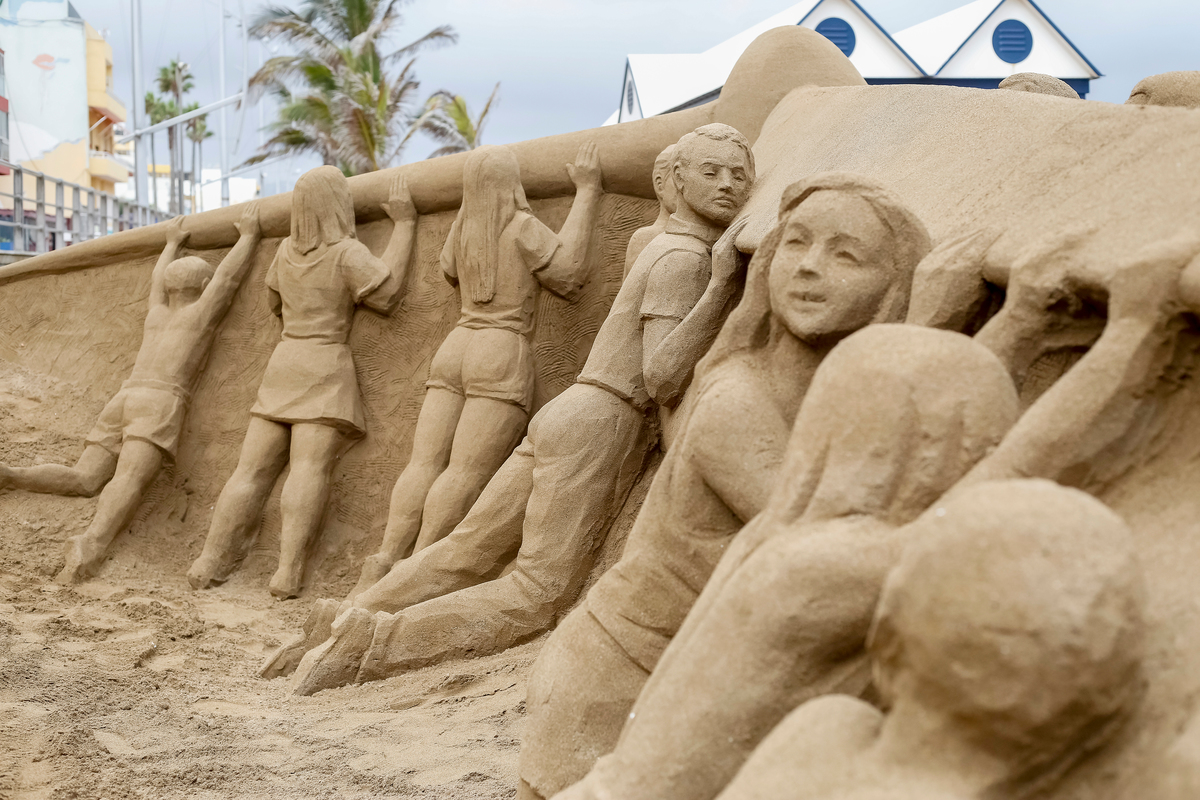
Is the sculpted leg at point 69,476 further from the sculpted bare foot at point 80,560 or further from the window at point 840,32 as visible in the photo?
the window at point 840,32

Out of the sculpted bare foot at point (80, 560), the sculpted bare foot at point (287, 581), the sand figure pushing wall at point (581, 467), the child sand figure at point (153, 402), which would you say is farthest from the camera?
the child sand figure at point (153, 402)

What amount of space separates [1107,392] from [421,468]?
389cm

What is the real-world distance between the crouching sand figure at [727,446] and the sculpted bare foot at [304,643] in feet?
5.81

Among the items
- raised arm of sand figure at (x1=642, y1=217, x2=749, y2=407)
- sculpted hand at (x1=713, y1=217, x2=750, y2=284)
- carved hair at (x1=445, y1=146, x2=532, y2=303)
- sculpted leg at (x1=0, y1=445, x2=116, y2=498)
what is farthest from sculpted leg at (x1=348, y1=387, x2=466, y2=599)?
sculpted hand at (x1=713, y1=217, x2=750, y2=284)

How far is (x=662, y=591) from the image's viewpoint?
299 cm

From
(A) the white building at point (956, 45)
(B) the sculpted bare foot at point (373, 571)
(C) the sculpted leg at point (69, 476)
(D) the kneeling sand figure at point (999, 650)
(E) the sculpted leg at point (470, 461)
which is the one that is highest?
(A) the white building at point (956, 45)

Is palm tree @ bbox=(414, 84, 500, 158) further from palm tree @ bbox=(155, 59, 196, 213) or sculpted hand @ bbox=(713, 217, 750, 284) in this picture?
sculpted hand @ bbox=(713, 217, 750, 284)

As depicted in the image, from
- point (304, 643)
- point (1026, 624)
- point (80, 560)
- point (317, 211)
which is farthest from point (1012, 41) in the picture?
point (1026, 624)

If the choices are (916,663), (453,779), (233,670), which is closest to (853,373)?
(916,663)

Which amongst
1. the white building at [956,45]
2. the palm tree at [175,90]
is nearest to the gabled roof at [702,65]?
the white building at [956,45]

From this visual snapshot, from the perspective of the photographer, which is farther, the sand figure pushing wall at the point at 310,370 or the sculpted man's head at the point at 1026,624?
the sand figure pushing wall at the point at 310,370

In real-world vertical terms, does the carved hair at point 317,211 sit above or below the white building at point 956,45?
below

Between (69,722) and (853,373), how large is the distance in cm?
312

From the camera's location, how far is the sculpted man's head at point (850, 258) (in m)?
2.82
